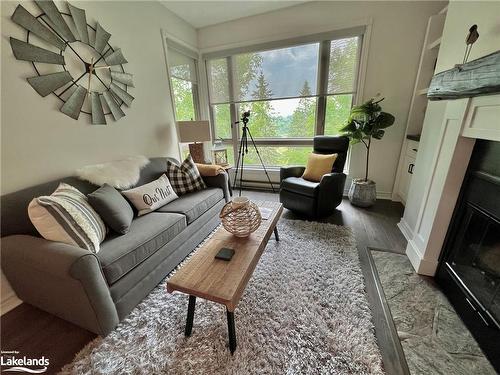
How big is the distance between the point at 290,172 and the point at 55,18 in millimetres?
2647

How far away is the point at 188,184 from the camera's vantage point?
233 centimetres

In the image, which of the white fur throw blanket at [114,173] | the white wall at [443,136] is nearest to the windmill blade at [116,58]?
the white fur throw blanket at [114,173]

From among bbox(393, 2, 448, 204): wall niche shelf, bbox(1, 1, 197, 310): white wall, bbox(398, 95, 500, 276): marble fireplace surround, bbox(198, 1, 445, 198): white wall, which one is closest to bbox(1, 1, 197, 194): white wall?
bbox(1, 1, 197, 310): white wall

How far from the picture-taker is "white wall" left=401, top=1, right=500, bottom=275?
1.19m

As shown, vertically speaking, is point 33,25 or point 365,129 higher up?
point 33,25

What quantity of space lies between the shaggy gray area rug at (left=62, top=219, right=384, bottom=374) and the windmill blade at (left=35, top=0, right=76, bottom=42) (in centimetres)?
222

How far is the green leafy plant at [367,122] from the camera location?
2.49 m

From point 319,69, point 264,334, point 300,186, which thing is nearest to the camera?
point 264,334

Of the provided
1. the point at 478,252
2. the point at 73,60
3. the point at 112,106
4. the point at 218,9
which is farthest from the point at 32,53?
the point at 478,252

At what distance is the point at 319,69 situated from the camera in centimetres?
295

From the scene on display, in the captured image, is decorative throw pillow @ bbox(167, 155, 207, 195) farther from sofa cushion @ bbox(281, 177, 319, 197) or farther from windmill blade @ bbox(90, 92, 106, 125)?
sofa cushion @ bbox(281, 177, 319, 197)

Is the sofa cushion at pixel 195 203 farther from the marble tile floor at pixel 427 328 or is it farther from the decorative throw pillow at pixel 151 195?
the marble tile floor at pixel 427 328

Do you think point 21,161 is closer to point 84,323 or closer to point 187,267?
point 84,323

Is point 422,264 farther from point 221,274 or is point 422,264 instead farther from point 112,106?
point 112,106
